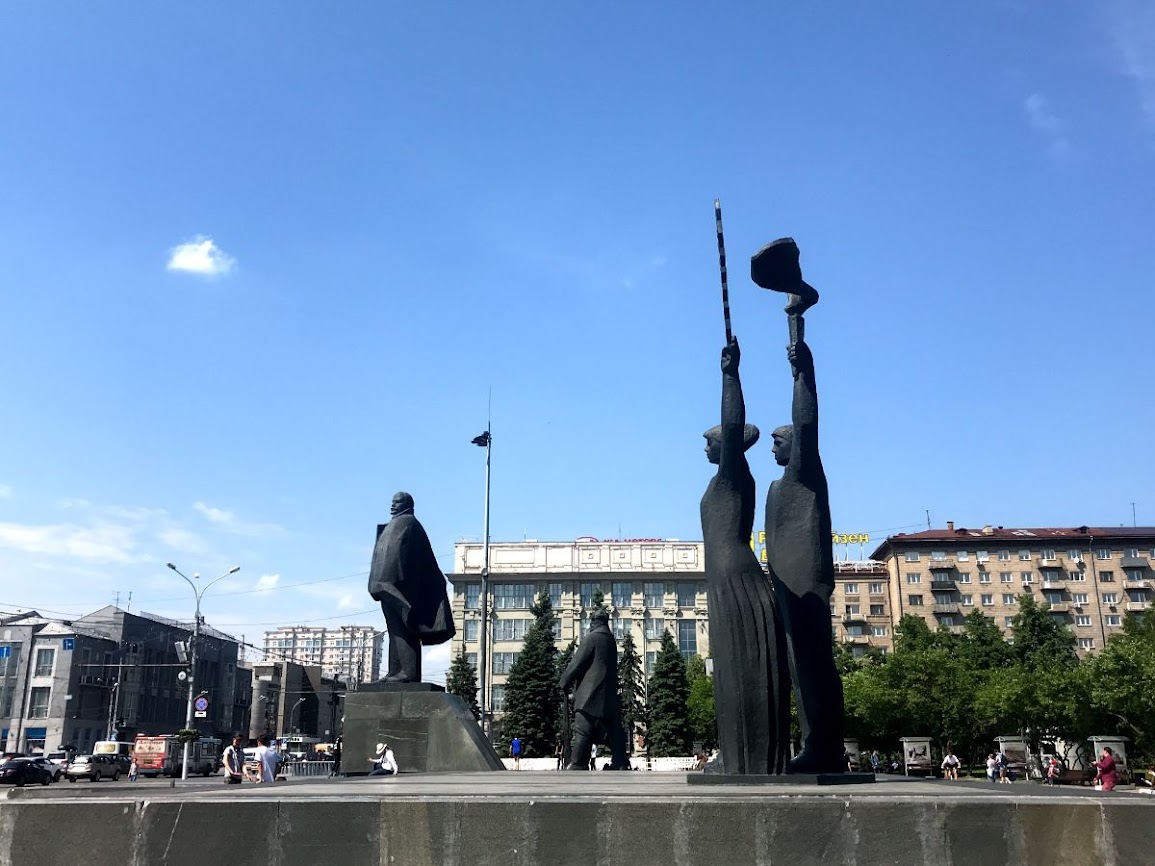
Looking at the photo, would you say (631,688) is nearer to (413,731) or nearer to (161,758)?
(161,758)

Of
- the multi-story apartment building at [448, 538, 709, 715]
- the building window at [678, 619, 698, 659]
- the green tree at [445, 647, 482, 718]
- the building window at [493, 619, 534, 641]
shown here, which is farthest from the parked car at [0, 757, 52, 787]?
the building window at [678, 619, 698, 659]

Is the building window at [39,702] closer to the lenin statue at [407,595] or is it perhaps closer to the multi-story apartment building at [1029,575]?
the lenin statue at [407,595]

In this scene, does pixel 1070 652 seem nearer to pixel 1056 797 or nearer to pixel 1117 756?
pixel 1117 756

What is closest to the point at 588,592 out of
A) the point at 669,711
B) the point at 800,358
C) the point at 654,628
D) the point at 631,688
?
the point at 654,628

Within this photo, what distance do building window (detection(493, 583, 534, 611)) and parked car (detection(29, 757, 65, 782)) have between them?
150 feet

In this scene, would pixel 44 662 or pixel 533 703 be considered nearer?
pixel 533 703

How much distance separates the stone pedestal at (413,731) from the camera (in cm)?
1376

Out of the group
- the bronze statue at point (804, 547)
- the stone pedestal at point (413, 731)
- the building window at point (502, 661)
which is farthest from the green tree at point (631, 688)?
the bronze statue at point (804, 547)

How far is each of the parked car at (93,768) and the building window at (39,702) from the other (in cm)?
2780

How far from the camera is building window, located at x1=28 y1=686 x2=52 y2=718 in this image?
66500 millimetres

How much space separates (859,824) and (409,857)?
298 centimetres

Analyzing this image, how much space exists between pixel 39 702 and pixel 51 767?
3220cm

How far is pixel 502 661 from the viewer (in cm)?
8444

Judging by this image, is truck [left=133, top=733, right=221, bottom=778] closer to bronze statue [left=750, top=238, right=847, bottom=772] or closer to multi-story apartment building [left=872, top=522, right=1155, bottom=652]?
bronze statue [left=750, top=238, right=847, bottom=772]
